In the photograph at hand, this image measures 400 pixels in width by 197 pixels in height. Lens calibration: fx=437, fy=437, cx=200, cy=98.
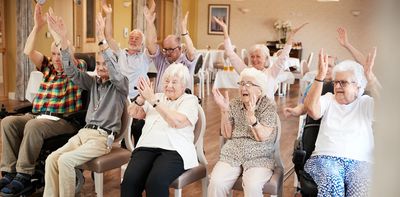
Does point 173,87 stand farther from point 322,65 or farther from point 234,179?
point 322,65

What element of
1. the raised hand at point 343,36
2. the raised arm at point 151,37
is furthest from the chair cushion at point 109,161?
the raised hand at point 343,36

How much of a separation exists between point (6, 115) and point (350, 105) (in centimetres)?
272

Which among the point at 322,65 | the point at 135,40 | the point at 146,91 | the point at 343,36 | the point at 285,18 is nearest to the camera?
the point at 322,65

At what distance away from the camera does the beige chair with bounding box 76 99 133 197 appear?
9.94ft

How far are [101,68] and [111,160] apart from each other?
675 mm

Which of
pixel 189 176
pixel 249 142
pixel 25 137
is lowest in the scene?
pixel 189 176

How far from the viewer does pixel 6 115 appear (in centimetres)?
365

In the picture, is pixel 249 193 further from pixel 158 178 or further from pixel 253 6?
pixel 253 6

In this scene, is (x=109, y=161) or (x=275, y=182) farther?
(x=109, y=161)

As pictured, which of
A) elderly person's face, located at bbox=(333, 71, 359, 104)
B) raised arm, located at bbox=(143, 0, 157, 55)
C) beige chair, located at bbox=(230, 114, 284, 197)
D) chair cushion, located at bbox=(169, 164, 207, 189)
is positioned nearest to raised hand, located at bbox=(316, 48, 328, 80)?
elderly person's face, located at bbox=(333, 71, 359, 104)

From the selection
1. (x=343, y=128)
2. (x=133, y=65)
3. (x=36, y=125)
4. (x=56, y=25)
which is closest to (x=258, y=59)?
(x=343, y=128)

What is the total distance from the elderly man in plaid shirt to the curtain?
4611 mm

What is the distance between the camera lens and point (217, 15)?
14562 millimetres

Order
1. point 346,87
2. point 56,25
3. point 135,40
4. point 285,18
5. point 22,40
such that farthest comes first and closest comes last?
point 285,18, point 22,40, point 135,40, point 56,25, point 346,87
